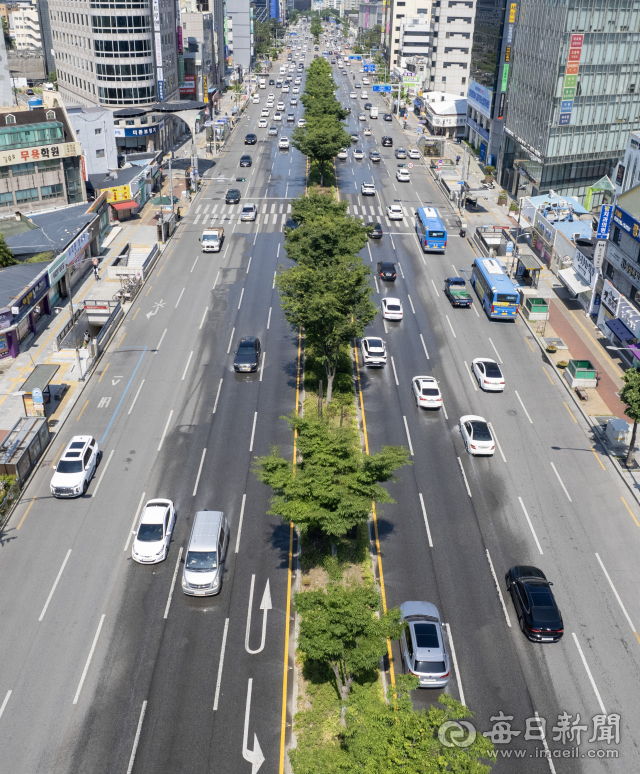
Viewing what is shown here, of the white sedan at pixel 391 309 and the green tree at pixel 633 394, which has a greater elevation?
the green tree at pixel 633 394

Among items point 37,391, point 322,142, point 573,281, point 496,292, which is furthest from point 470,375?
point 322,142

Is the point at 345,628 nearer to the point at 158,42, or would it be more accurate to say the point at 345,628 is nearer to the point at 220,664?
the point at 220,664

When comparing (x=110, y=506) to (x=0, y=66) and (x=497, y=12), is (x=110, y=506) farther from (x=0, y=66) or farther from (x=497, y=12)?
(x=0, y=66)

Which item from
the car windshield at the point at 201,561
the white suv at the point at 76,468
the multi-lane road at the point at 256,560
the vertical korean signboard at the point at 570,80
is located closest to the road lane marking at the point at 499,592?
the multi-lane road at the point at 256,560

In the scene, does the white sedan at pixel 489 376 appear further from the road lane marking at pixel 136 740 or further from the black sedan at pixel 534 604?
the road lane marking at pixel 136 740

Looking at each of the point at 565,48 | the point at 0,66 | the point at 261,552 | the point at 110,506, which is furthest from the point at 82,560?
the point at 0,66

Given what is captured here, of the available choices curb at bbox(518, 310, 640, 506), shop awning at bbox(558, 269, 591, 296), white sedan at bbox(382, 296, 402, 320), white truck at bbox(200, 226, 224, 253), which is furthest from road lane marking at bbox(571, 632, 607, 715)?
white truck at bbox(200, 226, 224, 253)
